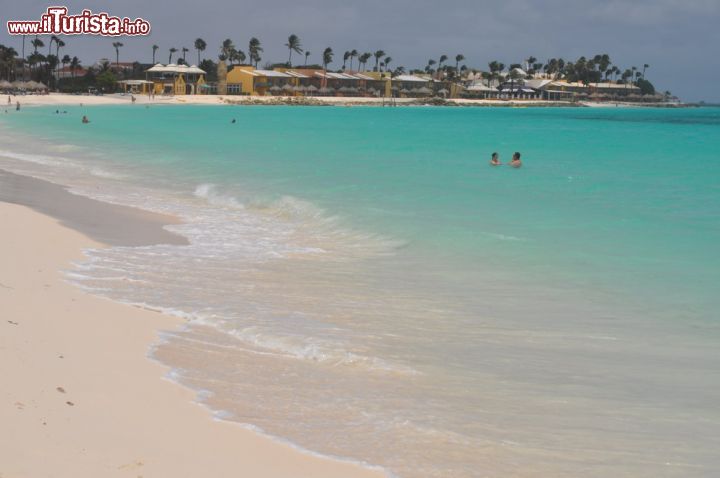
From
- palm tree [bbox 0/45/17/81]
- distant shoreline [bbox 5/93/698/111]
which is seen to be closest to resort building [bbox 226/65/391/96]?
distant shoreline [bbox 5/93/698/111]

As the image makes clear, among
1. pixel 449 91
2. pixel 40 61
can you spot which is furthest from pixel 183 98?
pixel 449 91

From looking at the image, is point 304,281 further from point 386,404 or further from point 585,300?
point 386,404

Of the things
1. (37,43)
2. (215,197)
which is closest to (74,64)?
(37,43)

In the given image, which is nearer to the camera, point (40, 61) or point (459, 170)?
point (459, 170)

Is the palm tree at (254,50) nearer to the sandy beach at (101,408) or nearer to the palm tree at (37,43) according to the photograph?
the palm tree at (37,43)

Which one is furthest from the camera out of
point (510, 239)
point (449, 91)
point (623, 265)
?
point (449, 91)

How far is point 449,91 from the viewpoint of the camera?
197125mm

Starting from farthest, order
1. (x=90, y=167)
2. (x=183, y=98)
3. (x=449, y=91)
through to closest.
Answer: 1. (x=449, y=91)
2. (x=183, y=98)
3. (x=90, y=167)

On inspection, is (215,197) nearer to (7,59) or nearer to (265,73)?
(7,59)

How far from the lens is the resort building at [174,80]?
13712cm

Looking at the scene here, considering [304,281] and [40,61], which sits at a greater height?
[40,61]

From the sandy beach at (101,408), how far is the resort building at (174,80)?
13298 cm

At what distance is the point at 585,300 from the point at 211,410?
5.79m

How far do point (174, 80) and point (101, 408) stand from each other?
14105cm
